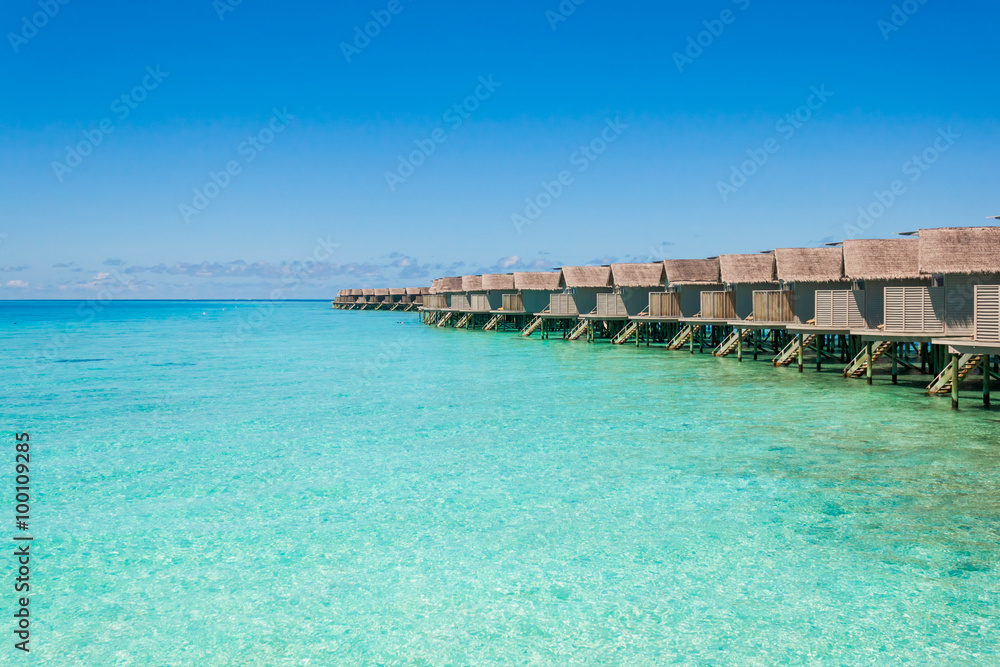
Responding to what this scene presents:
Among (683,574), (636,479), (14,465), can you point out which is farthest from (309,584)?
(14,465)

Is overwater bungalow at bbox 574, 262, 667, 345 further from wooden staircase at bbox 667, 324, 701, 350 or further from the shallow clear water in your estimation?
the shallow clear water

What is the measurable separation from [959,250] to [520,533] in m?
12.6

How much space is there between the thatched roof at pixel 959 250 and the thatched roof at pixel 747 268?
11.8m

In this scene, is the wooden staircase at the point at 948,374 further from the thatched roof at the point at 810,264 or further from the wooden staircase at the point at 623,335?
the wooden staircase at the point at 623,335

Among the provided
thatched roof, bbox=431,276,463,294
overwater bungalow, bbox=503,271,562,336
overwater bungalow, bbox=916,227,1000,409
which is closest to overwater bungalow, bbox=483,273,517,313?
overwater bungalow, bbox=503,271,562,336

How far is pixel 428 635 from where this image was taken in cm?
593

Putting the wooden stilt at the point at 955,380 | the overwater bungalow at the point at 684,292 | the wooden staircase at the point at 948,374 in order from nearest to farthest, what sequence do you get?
the wooden stilt at the point at 955,380
the wooden staircase at the point at 948,374
the overwater bungalow at the point at 684,292

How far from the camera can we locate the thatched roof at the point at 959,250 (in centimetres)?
1538

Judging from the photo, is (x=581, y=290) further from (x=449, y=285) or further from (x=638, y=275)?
(x=449, y=285)

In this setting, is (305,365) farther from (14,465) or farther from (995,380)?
(995,380)

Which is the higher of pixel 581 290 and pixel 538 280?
pixel 538 280

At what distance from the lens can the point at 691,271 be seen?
33.4 metres

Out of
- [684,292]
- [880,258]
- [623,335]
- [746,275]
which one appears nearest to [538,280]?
[623,335]

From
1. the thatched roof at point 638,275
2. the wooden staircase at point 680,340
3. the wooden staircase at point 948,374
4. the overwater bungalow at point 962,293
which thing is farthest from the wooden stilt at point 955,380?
the thatched roof at point 638,275
